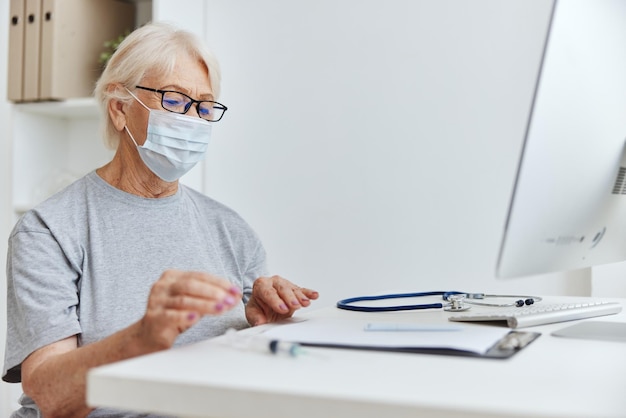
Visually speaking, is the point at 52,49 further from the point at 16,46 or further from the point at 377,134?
the point at 377,134

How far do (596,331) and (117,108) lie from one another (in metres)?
1.03

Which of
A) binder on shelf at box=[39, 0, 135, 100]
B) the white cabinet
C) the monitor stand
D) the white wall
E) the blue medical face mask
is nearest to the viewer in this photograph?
the monitor stand

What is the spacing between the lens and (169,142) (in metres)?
1.49

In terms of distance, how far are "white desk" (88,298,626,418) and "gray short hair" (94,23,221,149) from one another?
33.1 inches

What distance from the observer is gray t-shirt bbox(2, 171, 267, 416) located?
1.18m

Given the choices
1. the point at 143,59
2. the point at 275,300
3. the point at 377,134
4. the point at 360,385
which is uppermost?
the point at 143,59

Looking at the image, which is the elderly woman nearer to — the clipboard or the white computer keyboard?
the clipboard

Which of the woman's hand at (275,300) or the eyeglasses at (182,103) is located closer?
the woman's hand at (275,300)

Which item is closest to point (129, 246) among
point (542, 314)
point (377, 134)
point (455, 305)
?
point (455, 305)

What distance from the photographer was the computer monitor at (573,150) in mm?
771

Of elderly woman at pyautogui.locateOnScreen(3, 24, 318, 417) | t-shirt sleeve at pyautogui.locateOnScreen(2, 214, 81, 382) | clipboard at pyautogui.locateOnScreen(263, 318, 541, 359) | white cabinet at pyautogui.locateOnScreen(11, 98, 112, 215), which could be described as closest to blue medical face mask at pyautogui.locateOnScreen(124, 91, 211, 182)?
elderly woman at pyautogui.locateOnScreen(3, 24, 318, 417)

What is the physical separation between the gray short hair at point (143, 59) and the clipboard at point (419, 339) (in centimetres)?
71

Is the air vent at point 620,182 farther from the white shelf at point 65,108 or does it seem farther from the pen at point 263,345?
the white shelf at point 65,108

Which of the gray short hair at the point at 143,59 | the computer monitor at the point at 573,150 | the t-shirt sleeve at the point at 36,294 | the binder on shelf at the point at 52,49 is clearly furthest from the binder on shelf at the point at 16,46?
the computer monitor at the point at 573,150
